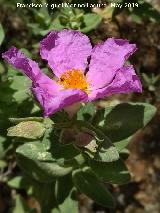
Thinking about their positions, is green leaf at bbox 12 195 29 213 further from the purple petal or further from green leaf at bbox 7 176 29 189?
the purple petal

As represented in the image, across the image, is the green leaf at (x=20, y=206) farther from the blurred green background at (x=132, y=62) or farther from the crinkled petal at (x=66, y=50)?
the crinkled petal at (x=66, y=50)

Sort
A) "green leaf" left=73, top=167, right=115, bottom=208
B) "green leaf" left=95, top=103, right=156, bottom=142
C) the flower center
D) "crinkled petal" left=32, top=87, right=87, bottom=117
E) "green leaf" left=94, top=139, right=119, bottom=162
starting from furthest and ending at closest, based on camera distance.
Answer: "green leaf" left=73, top=167, right=115, bottom=208 < "green leaf" left=95, top=103, right=156, bottom=142 < the flower center < "green leaf" left=94, top=139, right=119, bottom=162 < "crinkled petal" left=32, top=87, right=87, bottom=117

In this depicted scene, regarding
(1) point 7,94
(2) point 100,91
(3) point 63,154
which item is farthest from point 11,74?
(2) point 100,91

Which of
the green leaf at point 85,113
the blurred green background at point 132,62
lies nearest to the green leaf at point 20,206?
the blurred green background at point 132,62

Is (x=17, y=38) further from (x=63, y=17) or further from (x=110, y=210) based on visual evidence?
(x=110, y=210)

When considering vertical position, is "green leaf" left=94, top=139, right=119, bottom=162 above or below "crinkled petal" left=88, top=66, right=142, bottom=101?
below

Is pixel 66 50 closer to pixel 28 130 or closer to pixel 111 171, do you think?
pixel 28 130

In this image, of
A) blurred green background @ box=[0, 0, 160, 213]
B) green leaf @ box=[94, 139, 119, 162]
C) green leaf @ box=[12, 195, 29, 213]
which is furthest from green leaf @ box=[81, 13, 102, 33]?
green leaf @ box=[12, 195, 29, 213]
